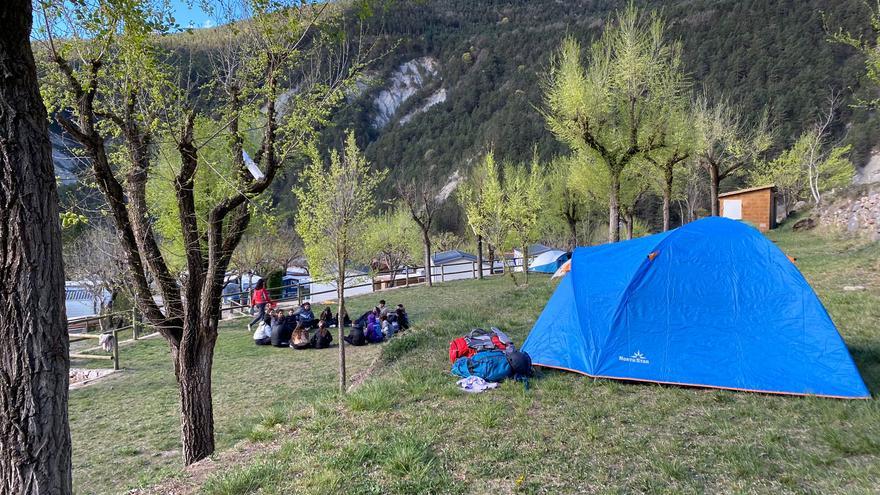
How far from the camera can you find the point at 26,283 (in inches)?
97.9

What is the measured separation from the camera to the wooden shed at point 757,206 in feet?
88.3

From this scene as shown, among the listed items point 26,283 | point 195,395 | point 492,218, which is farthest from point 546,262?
point 26,283

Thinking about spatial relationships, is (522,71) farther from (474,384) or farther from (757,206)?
(474,384)

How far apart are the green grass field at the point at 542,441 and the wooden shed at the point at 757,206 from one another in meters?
22.2

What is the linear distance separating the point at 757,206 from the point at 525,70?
316 feet

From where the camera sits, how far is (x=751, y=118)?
5594cm

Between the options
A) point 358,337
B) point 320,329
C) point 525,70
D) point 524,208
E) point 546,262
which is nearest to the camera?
point 358,337

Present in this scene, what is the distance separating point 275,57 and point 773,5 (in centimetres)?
10248

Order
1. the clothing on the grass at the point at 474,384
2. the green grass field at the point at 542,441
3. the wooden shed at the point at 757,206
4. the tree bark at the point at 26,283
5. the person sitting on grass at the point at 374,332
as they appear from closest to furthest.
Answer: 1. the tree bark at the point at 26,283
2. the green grass field at the point at 542,441
3. the clothing on the grass at the point at 474,384
4. the person sitting on grass at the point at 374,332
5. the wooden shed at the point at 757,206

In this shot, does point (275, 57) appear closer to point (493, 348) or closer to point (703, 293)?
point (493, 348)

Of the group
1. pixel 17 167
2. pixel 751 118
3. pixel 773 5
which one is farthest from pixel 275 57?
pixel 773 5

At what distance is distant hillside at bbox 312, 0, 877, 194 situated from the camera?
199ft

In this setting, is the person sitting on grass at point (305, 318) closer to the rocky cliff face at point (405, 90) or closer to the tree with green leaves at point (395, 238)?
the tree with green leaves at point (395, 238)

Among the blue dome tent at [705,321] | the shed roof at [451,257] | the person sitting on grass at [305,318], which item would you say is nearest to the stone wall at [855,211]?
the blue dome tent at [705,321]
